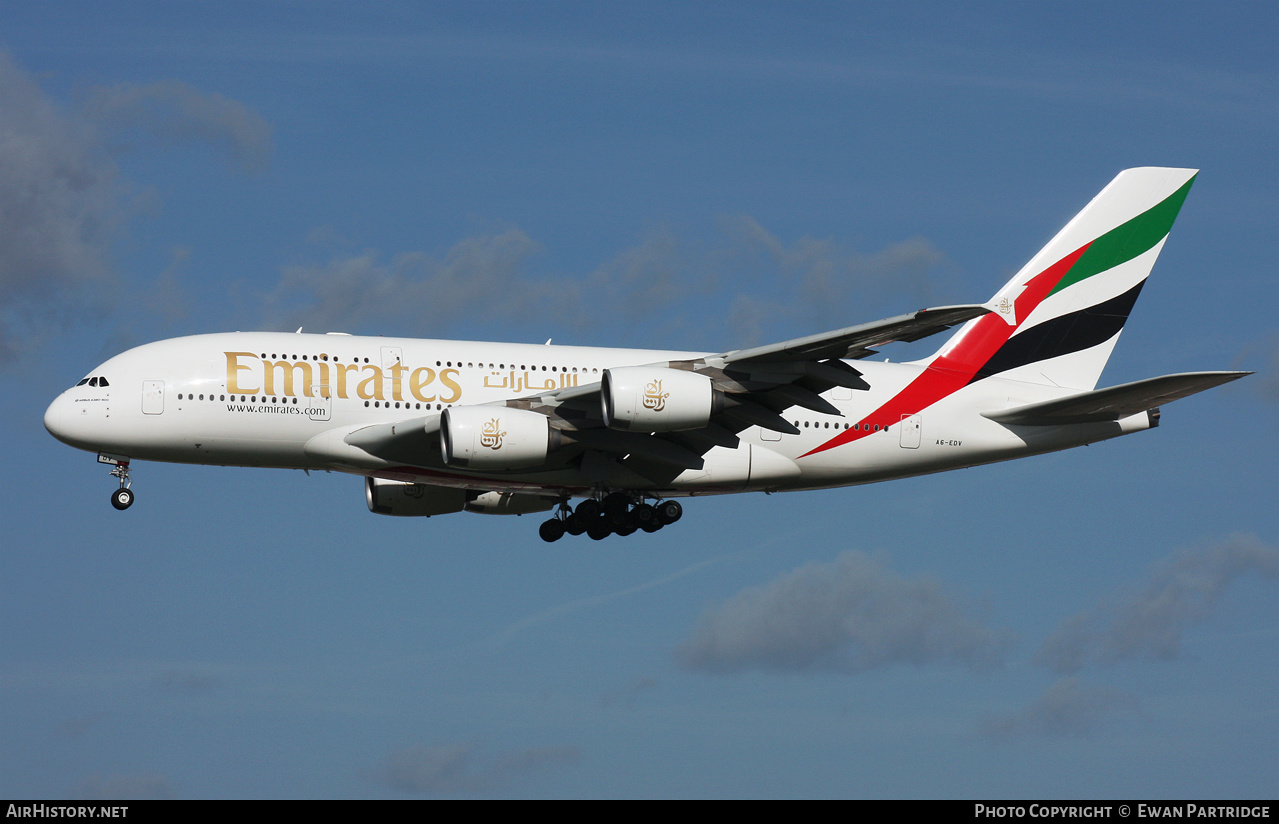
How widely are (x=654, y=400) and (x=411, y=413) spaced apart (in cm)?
604

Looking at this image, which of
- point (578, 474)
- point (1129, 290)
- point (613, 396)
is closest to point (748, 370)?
point (613, 396)

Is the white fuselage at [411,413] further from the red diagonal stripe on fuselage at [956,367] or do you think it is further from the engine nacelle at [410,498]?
the engine nacelle at [410,498]

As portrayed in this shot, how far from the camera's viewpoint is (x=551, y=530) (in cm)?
3784

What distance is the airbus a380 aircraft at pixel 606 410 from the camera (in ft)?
106

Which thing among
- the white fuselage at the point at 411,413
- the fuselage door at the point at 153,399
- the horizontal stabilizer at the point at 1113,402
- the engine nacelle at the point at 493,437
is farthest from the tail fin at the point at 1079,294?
the fuselage door at the point at 153,399

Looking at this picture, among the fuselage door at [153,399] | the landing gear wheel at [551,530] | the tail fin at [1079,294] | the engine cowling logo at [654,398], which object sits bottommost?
the landing gear wheel at [551,530]

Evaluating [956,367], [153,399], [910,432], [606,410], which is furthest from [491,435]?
[956,367]

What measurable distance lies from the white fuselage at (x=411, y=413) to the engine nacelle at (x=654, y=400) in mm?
3682

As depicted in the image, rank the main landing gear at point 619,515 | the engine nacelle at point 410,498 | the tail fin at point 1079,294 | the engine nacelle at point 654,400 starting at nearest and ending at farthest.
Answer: the engine nacelle at point 654,400, the main landing gear at point 619,515, the tail fin at point 1079,294, the engine nacelle at point 410,498

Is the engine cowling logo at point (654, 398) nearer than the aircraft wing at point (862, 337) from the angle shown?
No

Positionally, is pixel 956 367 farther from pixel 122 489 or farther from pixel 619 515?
pixel 122 489

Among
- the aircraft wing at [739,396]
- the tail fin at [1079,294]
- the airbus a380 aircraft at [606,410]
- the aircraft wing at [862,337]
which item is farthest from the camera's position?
the tail fin at [1079,294]

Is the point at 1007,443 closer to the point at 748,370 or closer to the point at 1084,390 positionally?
the point at 1084,390
